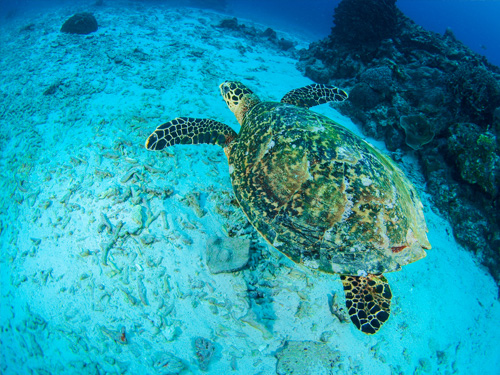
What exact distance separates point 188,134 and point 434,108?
5.87 meters

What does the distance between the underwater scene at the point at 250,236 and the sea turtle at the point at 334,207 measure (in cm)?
2

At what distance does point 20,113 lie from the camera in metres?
5.52

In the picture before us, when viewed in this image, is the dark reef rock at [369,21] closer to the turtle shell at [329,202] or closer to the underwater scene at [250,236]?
the underwater scene at [250,236]

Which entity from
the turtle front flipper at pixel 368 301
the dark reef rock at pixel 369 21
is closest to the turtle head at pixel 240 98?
the turtle front flipper at pixel 368 301

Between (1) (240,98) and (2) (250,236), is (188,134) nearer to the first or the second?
(1) (240,98)

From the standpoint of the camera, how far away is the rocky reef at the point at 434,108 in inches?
165

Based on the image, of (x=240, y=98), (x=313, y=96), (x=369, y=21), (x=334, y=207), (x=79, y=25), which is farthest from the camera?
(x=79, y=25)

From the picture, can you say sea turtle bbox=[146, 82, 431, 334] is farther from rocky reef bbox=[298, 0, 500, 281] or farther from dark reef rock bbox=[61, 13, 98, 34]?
dark reef rock bbox=[61, 13, 98, 34]

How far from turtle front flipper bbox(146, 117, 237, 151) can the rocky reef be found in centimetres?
409

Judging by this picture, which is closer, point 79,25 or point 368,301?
point 368,301

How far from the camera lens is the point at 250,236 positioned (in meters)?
3.29

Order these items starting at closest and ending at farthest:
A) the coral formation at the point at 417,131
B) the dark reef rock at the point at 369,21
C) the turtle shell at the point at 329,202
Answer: the turtle shell at the point at 329,202, the coral formation at the point at 417,131, the dark reef rock at the point at 369,21

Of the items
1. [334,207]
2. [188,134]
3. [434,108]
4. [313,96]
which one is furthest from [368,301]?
[434,108]

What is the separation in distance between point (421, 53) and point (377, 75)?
2.64m
